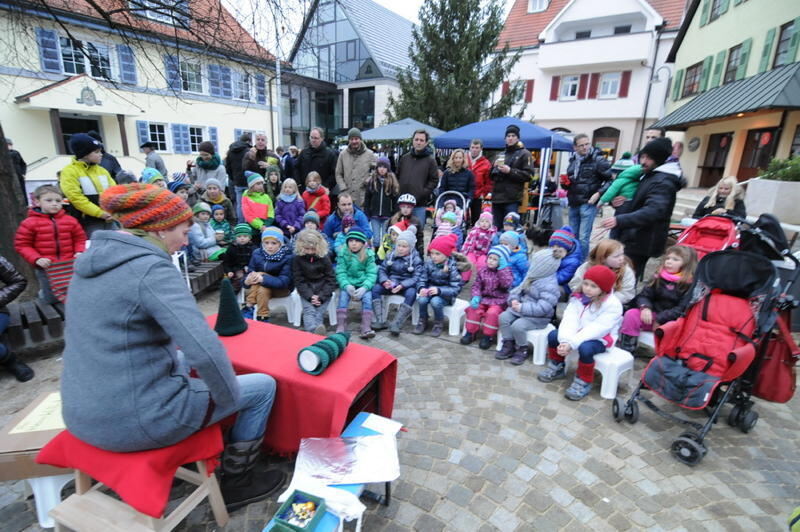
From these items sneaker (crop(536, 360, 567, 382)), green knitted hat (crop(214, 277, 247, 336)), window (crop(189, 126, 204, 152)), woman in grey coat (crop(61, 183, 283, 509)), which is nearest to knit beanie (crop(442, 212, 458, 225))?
sneaker (crop(536, 360, 567, 382))

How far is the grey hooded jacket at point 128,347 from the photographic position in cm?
157

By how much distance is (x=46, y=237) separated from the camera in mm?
4316

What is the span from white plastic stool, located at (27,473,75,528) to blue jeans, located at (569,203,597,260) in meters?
7.07

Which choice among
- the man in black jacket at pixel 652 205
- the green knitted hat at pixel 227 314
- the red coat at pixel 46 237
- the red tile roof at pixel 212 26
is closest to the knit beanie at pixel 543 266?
the man in black jacket at pixel 652 205

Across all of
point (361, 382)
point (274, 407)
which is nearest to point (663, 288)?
point (361, 382)

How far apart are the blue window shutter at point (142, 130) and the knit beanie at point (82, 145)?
15832 mm

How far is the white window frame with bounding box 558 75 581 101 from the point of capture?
2341cm

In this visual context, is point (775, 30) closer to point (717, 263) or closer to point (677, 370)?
point (717, 263)

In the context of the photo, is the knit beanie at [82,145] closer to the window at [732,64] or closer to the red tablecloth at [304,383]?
the red tablecloth at [304,383]

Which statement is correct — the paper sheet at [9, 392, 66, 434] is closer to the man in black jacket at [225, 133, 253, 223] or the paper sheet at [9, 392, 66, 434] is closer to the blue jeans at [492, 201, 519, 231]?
the man in black jacket at [225, 133, 253, 223]

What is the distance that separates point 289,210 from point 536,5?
27583 millimetres

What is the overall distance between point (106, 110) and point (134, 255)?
19129 mm

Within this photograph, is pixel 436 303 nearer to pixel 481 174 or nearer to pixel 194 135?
pixel 481 174

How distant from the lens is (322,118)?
1104 inches
